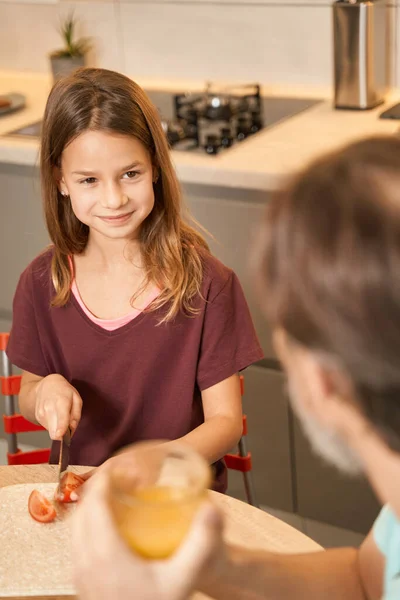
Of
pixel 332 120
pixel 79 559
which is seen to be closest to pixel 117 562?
pixel 79 559

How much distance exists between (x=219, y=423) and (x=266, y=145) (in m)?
0.85

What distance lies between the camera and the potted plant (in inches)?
106

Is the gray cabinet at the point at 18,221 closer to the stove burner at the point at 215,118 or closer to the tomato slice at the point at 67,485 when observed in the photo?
the stove burner at the point at 215,118

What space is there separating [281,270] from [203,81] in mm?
2091

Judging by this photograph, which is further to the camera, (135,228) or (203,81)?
(203,81)

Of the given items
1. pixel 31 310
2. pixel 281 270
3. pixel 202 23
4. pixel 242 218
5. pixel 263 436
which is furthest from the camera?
pixel 202 23

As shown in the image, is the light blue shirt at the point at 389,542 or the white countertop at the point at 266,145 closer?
the light blue shirt at the point at 389,542

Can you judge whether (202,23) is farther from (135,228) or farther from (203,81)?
(135,228)

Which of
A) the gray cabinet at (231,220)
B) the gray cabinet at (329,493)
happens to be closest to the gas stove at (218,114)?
the gray cabinet at (231,220)

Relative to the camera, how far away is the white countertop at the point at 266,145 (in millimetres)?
1938

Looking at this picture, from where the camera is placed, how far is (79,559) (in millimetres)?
718

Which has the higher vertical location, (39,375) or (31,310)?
(31,310)

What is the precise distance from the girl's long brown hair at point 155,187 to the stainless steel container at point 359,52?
884 mm

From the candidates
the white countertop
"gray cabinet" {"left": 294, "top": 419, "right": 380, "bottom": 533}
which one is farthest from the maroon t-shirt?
"gray cabinet" {"left": 294, "top": 419, "right": 380, "bottom": 533}
